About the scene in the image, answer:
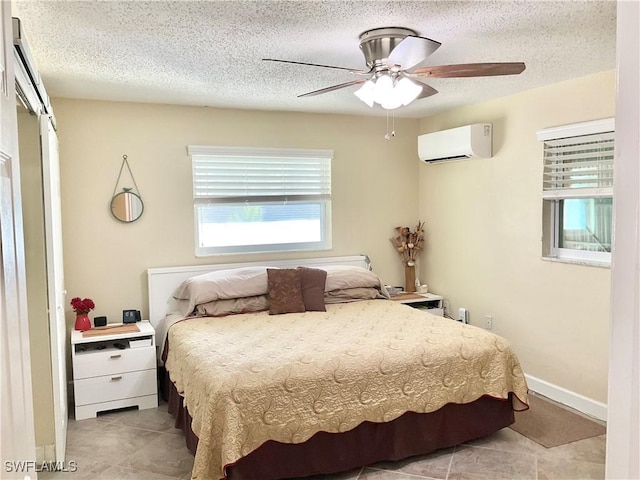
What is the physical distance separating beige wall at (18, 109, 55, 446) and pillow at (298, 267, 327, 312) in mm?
1890

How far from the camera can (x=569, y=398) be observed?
378cm

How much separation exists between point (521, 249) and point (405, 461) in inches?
78.8

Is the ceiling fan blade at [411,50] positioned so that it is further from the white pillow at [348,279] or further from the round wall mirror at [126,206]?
the round wall mirror at [126,206]

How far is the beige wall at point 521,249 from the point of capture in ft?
11.8

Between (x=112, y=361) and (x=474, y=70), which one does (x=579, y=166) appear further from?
(x=112, y=361)

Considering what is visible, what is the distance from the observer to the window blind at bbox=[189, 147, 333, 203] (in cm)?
452

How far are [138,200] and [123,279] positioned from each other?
0.67m

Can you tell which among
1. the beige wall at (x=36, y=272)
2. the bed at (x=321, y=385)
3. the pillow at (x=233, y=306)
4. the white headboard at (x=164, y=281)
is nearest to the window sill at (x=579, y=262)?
the bed at (x=321, y=385)

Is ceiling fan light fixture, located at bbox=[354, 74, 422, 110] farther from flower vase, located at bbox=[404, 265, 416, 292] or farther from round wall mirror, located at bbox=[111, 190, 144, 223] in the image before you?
flower vase, located at bbox=[404, 265, 416, 292]

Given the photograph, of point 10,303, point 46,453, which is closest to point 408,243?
point 46,453

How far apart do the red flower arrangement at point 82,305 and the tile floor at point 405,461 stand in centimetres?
86

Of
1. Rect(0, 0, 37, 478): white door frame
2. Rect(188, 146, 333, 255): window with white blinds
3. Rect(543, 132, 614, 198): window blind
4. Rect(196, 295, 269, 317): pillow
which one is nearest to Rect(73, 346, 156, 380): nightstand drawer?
Rect(196, 295, 269, 317): pillow

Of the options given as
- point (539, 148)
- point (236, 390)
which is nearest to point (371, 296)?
point (539, 148)

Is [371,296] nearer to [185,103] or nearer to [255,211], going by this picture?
[255,211]
